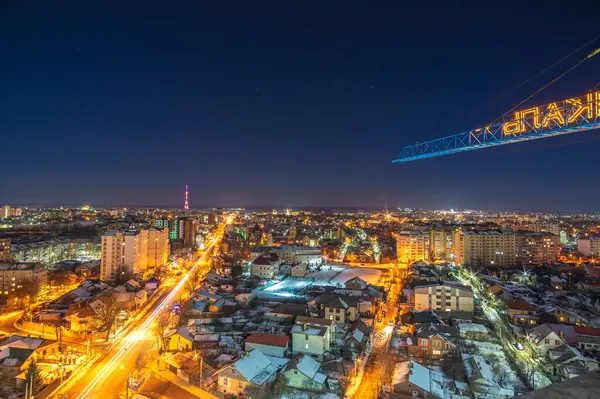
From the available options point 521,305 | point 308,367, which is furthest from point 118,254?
point 521,305

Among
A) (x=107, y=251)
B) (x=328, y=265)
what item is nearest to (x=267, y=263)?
(x=328, y=265)

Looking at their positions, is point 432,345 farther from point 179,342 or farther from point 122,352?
point 122,352

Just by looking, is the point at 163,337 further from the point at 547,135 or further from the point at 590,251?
the point at 590,251

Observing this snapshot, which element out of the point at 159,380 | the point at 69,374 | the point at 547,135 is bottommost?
the point at 69,374

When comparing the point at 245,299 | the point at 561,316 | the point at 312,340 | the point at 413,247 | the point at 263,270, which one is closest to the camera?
the point at 312,340

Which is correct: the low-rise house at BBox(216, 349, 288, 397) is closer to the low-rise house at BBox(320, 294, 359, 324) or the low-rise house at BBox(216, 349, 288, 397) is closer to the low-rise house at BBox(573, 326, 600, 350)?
the low-rise house at BBox(320, 294, 359, 324)
